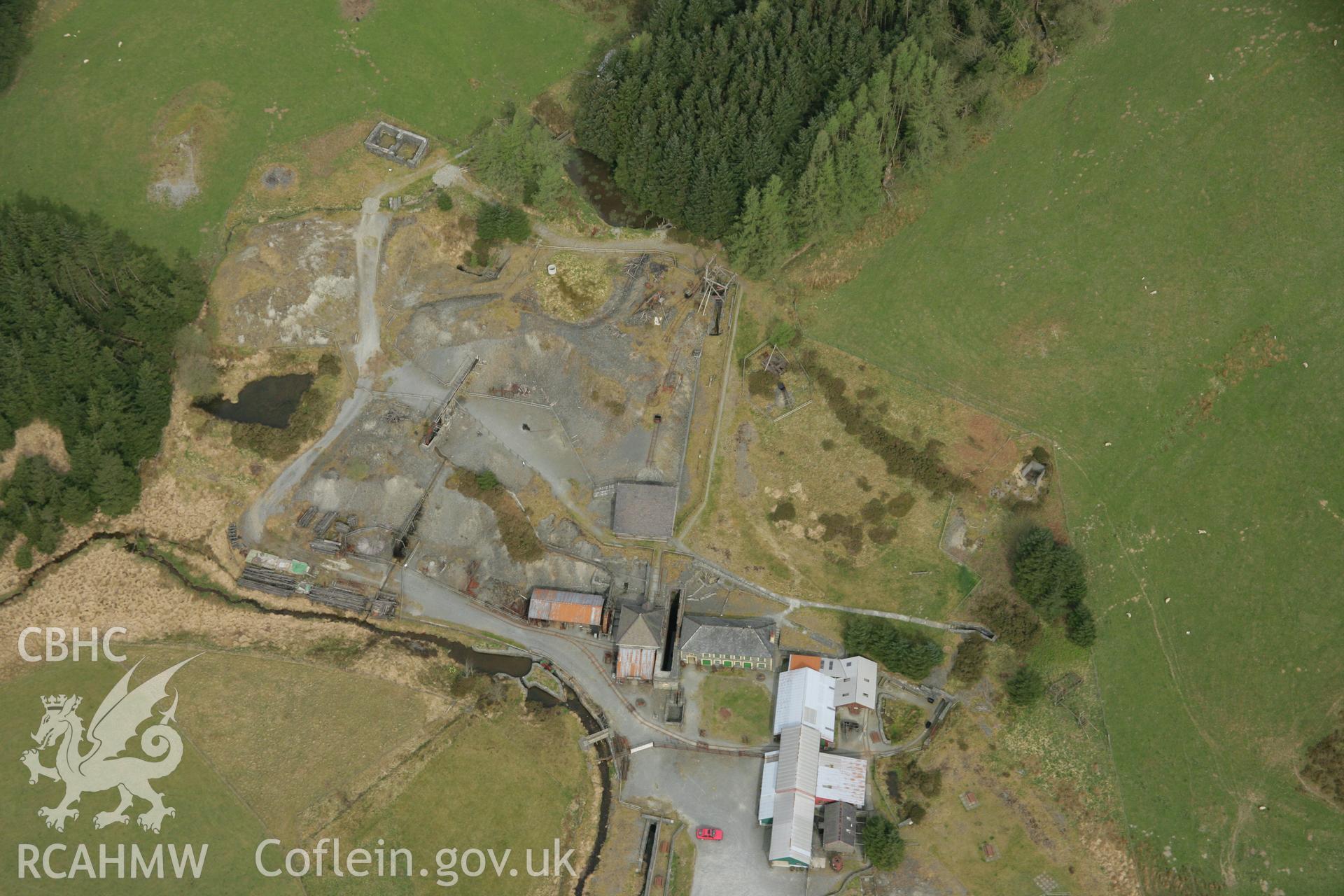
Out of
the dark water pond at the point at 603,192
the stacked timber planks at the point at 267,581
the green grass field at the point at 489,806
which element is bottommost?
the green grass field at the point at 489,806

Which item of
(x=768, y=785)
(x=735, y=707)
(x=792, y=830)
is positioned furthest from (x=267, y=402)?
(x=792, y=830)

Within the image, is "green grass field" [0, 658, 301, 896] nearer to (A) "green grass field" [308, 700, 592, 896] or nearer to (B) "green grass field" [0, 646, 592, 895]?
(B) "green grass field" [0, 646, 592, 895]

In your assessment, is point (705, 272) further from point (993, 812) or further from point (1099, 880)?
point (1099, 880)

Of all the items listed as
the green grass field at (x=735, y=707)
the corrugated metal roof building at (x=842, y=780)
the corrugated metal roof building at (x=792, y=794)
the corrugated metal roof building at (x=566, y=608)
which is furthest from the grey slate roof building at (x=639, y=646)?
the corrugated metal roof building at (x=842, y=780)

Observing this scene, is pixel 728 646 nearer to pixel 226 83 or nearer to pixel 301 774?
pixel 301 774

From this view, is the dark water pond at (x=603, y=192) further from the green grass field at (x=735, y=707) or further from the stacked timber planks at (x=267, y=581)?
the stacked timber planks at (x=267, y=581)

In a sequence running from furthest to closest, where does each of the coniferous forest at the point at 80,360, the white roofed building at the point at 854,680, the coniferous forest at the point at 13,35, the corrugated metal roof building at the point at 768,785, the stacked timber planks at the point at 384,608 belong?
the coniferous forest at the point at 13,35 → the stacked timber planks at the point at 384,608 → the coniferous forest at the point at 80,360 → the white roofed building at the point at 854,680 → the corrugated metal roof building at the point at 768,785

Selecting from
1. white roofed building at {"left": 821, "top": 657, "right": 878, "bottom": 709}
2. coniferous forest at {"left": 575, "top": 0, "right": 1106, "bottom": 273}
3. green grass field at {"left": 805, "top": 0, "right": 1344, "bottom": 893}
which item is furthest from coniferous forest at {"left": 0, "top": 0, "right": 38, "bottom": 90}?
white roofed building at {"left": 821, "top": 657, "right": 878, "bottom": 709}
